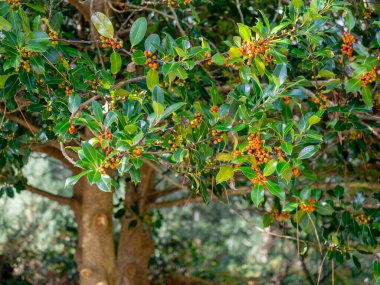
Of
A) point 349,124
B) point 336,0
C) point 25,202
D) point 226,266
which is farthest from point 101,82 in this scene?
point 25,202

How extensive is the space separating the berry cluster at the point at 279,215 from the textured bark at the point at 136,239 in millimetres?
1452

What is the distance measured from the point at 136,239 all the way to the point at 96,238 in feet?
2.60

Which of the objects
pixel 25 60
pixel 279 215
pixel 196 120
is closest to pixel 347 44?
pixel 196 120

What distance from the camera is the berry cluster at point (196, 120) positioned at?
6.56 ft

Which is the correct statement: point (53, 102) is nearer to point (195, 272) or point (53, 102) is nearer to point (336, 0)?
point (336, 0)

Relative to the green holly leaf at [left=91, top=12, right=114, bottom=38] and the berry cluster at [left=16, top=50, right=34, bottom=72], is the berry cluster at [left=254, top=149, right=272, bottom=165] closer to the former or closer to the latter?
the green holly leaf at [left=91, top=12, right=114, bottom=38]

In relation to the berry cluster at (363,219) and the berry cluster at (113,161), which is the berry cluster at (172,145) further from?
the berry cluster at (363,219)

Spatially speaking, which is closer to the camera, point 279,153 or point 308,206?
point 279,153

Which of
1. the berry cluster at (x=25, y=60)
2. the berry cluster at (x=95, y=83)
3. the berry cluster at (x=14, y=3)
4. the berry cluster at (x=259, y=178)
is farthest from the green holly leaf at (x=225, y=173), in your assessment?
the berry cluster at (x=14, y=3)

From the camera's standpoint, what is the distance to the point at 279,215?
2.99 meters

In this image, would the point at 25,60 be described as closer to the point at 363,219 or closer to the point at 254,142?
the point at 254,142

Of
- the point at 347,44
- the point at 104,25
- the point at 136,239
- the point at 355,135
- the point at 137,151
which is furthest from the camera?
the point at 136,239

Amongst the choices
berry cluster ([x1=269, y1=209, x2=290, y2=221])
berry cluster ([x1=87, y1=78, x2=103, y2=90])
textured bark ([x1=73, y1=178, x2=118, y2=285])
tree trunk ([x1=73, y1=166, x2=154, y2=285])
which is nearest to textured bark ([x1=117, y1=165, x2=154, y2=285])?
tree trunk ([x1=73, y1=166, x2=154, y2=285])

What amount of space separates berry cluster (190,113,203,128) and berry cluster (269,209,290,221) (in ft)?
3.59
